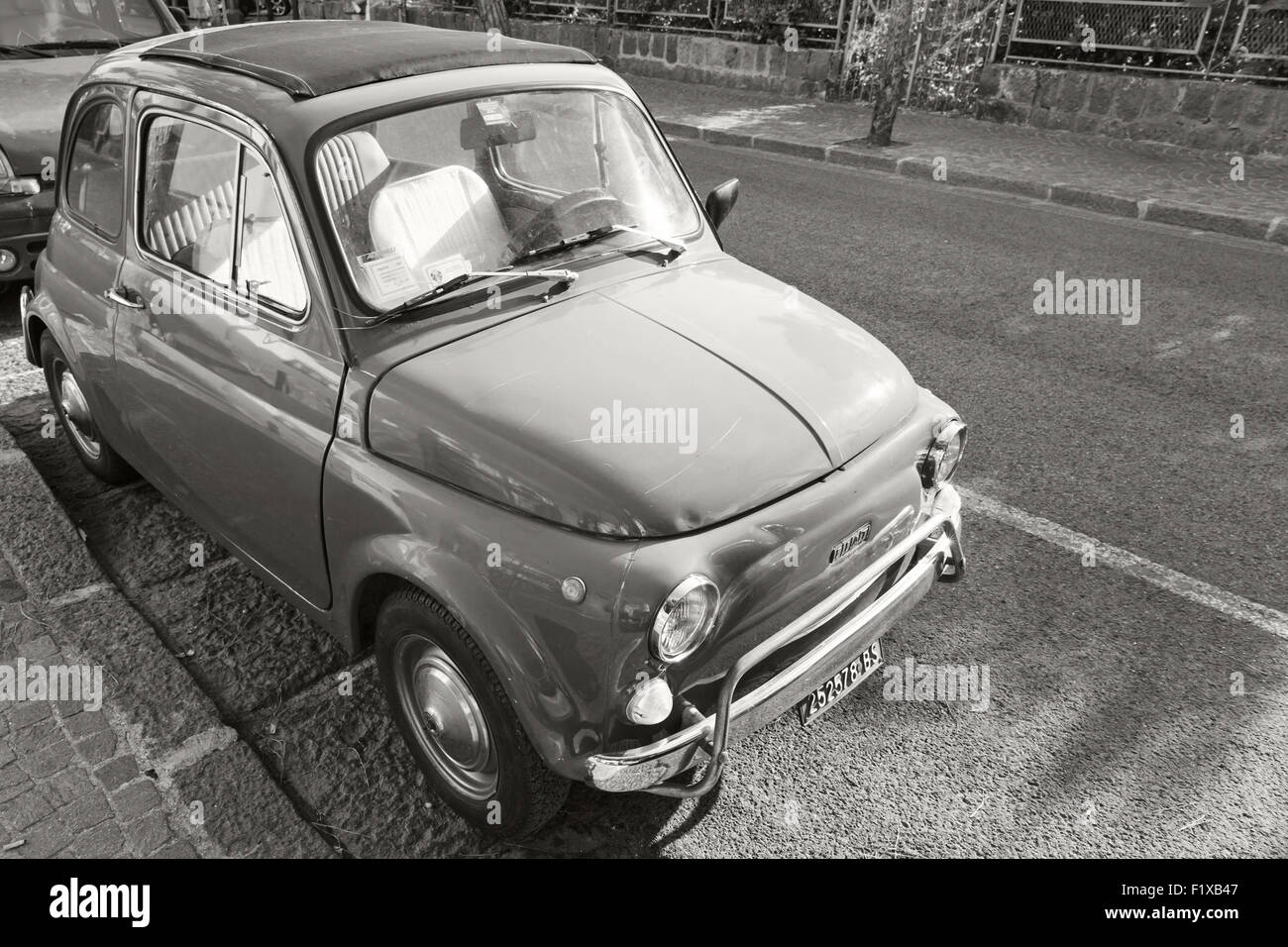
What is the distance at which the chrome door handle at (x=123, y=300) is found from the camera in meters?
3.26

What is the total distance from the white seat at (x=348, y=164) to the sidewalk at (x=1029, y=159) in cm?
865

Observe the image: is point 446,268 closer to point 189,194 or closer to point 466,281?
point 466,281

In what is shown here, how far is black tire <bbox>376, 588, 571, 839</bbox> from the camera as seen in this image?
2371 mm

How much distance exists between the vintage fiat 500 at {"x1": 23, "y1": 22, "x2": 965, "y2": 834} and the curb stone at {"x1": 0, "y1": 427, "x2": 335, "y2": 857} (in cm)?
42

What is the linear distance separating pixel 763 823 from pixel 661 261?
182 cm

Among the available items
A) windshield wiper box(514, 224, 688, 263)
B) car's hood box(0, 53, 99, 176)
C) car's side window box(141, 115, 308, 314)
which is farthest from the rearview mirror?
car's hood box(0, 53, 99, 176)

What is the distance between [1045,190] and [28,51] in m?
8.98

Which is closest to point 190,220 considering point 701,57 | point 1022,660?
point 1022,660

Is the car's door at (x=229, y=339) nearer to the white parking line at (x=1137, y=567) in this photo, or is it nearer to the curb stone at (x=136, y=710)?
the curb stone at (x=136, y=710)

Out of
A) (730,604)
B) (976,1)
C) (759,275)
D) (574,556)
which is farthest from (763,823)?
(976,1)

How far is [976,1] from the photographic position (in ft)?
41.3

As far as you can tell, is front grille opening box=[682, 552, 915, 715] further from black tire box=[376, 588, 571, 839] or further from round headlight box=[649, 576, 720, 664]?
black tire box=[376, 588, 571, 839]

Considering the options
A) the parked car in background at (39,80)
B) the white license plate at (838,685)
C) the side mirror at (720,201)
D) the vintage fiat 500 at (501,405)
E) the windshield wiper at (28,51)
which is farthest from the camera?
the windshield wiper at (28,51)

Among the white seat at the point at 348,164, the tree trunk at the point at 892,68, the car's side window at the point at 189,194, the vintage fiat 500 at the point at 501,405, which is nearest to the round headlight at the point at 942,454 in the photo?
the vintage fiat 500 at the point at 501,405
